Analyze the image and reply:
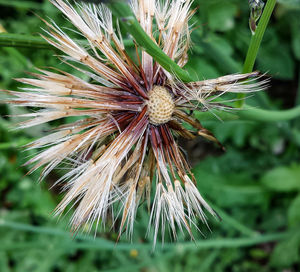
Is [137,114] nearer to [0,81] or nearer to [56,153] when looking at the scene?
[56,153]

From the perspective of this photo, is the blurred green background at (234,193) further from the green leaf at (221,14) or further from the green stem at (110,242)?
the green leaf at (221,14)

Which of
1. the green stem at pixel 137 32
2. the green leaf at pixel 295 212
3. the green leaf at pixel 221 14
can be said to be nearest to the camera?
the green stem at pixel 137 32

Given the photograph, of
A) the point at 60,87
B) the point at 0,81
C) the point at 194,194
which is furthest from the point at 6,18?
the point at 194,194

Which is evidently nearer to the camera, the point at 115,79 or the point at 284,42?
the point at 115,79

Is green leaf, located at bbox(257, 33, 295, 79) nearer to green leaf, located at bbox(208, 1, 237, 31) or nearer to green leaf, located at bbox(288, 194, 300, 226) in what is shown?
green leaf, located at bbox(208, 1, 237, 31)

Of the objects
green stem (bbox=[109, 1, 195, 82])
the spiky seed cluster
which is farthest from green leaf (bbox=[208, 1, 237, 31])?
green stem (bbox=[109, 1, 195, 82])

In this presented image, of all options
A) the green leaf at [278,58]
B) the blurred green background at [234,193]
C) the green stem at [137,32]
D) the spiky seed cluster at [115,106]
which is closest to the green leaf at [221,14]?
the blurred green background at [234,193]

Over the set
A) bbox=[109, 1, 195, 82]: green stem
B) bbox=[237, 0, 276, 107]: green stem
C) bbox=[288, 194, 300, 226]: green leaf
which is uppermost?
bbox=[288, 194, 300, 226]: green leaf
